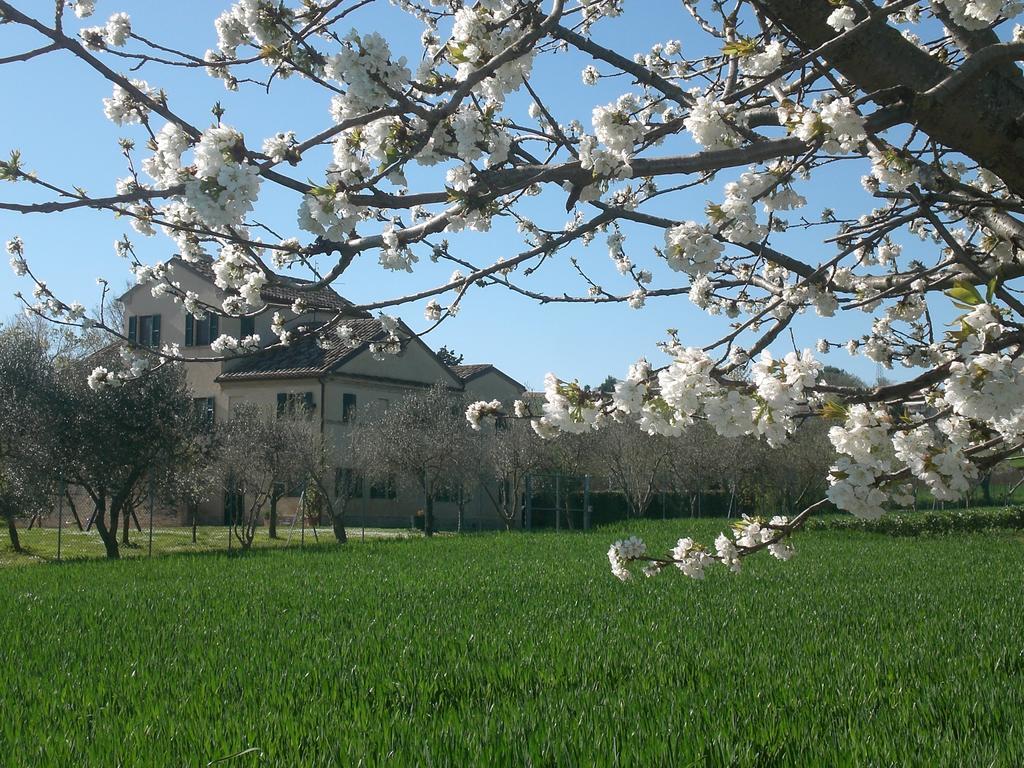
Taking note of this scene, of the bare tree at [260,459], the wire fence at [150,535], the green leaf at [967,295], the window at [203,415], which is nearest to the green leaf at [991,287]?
the green leaf at [967,295]

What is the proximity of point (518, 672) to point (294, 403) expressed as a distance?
82.1 feet

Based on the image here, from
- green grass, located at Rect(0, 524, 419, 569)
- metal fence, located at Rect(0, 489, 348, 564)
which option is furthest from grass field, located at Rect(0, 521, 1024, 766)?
green grass, located at Rect(0, 524, 419, 569)

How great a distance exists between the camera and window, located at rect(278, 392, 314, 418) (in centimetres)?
2908

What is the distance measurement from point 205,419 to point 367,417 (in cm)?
961

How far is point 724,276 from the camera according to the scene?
607 cm

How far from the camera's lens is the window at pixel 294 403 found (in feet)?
95.4

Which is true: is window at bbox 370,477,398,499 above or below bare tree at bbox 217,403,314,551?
below

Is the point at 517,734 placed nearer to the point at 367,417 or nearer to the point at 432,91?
the point at 432,91

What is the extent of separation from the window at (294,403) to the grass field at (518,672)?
656 inches

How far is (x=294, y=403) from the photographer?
1184 inches

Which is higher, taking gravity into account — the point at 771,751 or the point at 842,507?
the point at 842,507

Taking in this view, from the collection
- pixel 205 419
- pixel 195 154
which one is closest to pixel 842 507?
pixel 195 154

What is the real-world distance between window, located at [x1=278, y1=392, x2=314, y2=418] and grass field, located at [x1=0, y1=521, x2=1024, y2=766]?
54.7 feet

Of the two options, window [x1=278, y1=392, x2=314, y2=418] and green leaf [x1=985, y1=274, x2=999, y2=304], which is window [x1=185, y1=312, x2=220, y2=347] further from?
green leaf [x1=985, y1=274, x2=999, y2=304]
